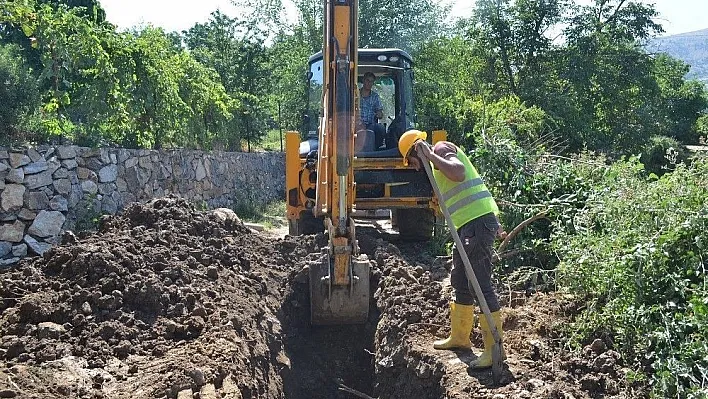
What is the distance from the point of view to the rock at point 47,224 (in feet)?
27.9

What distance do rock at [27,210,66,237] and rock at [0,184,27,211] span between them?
30 cm

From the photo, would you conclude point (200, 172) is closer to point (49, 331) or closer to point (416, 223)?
point (416, 223)

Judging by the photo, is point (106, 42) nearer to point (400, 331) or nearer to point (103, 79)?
point (103, 79)

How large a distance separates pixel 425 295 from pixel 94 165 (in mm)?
6132

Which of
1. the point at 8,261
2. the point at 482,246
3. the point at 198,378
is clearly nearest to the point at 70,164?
the point at 8,261

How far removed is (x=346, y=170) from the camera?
571cm

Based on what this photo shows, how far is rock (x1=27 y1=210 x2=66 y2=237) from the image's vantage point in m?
8.52

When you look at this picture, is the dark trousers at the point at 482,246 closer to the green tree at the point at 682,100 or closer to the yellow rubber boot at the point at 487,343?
the yellow rubber boot at the point at 487,343

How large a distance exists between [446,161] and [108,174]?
7.36 metres

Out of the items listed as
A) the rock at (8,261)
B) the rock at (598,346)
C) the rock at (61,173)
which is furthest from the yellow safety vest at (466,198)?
the rock at (61,173)

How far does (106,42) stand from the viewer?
1097 centimetres

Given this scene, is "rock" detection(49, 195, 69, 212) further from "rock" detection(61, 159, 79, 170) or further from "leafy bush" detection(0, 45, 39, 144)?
"leafy bush" detection(0, 45, 39, 144)

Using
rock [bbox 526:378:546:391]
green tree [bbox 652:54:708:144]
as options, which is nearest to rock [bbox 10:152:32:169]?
rock [bbox 526:378:546:391]

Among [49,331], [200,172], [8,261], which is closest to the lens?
[49,331]
